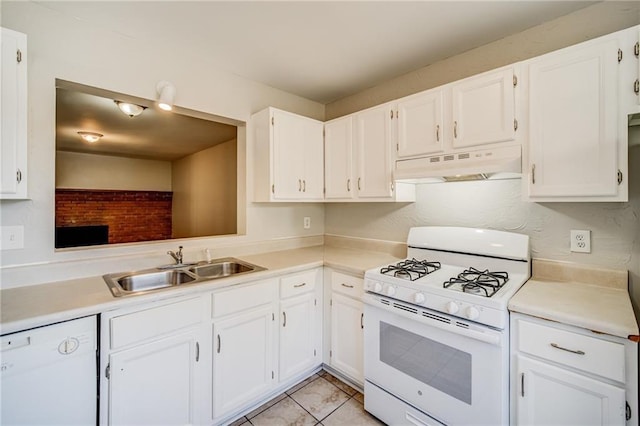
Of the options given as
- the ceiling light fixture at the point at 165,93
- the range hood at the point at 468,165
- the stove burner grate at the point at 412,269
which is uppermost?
the ceiling light fixture at the point at 165,93

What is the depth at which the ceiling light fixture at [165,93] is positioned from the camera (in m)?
1.88

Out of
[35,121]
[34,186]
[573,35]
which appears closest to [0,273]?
[34,186]

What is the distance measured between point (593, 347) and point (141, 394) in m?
2.04

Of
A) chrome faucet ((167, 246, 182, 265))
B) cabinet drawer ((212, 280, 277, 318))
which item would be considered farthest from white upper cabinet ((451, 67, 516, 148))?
chrome faucet ((167, 246, 182, 265))

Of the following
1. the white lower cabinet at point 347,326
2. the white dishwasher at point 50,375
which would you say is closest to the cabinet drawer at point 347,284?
the white lower cabinet at point 347,326

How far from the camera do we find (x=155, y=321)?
141 cm

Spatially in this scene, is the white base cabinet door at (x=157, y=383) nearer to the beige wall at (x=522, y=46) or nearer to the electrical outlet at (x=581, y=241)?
the electrical outlet at (x=581, y=241)

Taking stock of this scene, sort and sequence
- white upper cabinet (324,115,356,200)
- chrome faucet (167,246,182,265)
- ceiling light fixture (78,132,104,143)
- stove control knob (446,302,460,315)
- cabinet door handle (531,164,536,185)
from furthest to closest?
ceiling light fixture (78,132,104,143)
white upper cabinet (324,115,356,200)
chrome faucet (167,246,182,265)
cabinet door handle (531,164,536,185)
stove control knob (446,302,460,315)

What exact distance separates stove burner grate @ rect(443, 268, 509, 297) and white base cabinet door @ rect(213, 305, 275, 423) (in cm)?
121

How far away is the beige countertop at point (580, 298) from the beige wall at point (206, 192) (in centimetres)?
364

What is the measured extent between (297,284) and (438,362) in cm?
103

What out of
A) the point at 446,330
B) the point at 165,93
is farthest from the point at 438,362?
the point at 165,93

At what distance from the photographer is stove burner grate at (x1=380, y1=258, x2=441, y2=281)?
5.61 ft

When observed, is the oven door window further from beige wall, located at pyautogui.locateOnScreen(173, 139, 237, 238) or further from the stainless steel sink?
beige wall, located at pyautogui.locateOnScreen(173, 139, 237, 238)
